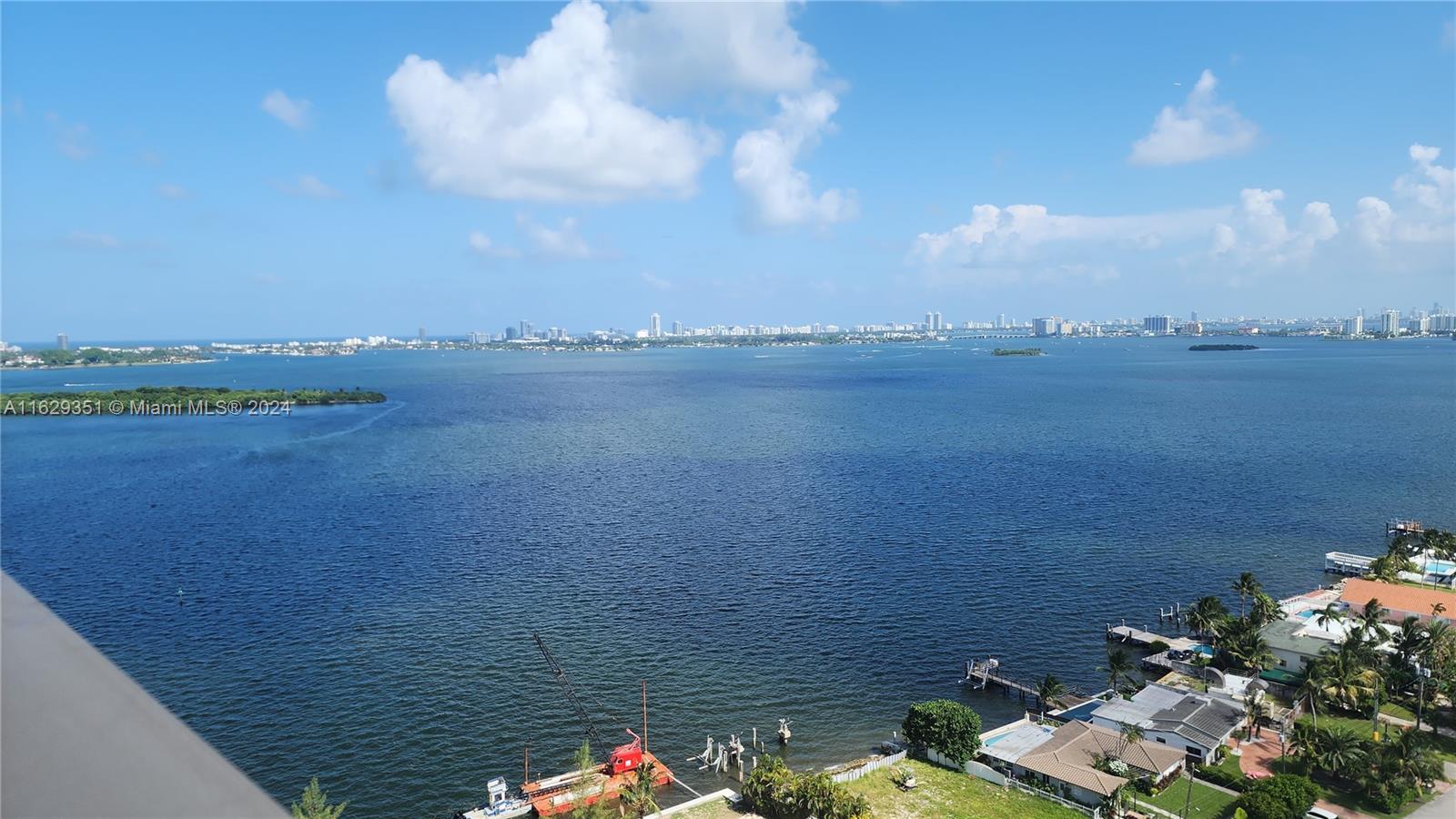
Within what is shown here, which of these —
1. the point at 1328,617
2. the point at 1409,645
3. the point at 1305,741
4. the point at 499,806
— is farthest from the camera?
the point at 1328,617

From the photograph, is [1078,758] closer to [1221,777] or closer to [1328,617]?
[1221,777]

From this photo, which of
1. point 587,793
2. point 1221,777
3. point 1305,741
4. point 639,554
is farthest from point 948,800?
point 639,554

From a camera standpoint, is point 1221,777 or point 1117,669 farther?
point 1117,669

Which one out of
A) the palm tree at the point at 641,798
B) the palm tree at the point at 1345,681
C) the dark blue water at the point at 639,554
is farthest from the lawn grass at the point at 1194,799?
the palm tree at the point at 641,798

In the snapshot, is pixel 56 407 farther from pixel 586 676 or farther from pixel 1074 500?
pixel 1074 500

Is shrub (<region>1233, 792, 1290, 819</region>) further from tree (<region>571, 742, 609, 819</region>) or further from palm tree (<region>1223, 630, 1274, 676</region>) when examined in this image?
tree (<region>571, 742, 609, 819</region>)

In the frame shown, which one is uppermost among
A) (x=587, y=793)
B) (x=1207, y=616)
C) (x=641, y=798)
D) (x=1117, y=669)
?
(x=1207, y=616)

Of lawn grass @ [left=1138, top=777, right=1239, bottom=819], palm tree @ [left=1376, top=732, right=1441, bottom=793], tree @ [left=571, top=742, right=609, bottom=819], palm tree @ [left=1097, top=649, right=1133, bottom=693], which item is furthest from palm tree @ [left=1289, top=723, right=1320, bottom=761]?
tree @ [left=571, top=742, right=609, bottom=819]
